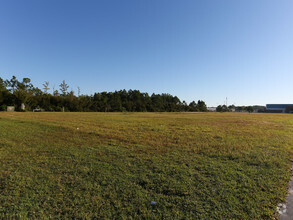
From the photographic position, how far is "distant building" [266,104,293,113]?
364 ft

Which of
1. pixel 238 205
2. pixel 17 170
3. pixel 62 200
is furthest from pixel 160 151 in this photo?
pixel 17 170

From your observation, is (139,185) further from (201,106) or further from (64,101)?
(201,106)

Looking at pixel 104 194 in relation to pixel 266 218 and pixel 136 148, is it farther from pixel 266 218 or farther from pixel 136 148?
pixel 136 148

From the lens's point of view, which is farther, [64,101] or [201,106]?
[201,106]

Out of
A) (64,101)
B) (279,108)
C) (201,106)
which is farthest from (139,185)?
(279,108)

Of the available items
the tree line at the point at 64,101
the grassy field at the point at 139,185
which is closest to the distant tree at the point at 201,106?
the tree line at the point at 64,101

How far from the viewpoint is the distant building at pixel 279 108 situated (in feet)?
364

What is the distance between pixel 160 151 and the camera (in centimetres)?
596

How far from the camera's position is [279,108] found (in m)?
120

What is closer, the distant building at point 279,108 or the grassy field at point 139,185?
the grassy field at point 139,185

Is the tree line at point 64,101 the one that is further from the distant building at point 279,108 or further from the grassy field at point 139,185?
the distant building at point 279,108

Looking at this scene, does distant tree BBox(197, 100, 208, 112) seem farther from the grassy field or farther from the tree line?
the grassy field

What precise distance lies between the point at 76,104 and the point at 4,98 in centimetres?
1824

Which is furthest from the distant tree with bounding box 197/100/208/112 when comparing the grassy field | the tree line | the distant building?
the grassy field
